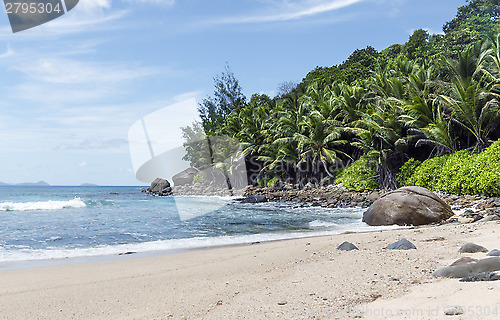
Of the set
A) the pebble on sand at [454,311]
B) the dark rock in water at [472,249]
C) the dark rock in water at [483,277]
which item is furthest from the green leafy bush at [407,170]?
the pebble on sand at [454,311]

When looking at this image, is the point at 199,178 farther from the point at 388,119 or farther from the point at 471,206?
the point at 471,206

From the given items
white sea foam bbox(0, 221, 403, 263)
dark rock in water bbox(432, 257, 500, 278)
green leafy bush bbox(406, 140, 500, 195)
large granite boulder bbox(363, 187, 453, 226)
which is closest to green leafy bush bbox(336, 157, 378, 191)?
green leafy bush bbox(406, 140, 500, 195)

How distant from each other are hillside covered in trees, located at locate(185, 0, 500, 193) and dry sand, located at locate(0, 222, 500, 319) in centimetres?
1508

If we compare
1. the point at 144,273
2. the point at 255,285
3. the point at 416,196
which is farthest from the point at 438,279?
the point at 416,196

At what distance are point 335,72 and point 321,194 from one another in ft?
89.0

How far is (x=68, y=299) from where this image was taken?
4152 millimetres

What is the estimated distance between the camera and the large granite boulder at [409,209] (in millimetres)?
10094

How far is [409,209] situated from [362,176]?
1587 cm

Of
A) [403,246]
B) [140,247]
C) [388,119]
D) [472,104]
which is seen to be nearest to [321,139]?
[388,119]

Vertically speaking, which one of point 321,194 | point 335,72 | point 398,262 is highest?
point 335,72

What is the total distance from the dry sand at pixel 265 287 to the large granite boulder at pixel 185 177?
40.2 m

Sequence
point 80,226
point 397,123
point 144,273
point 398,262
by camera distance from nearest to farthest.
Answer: point 398,262 → point 144,273 → point 80,226 → point 397,123

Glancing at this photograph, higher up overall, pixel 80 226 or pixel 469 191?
pixel 80 226

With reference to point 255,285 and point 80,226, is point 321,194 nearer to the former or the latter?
point 80,226
